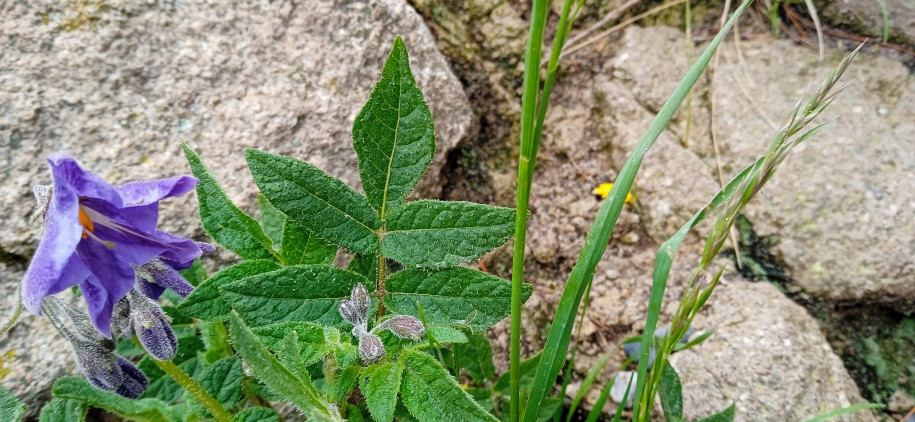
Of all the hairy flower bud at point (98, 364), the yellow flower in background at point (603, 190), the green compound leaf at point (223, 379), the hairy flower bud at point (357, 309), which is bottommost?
the hairy flower bud at point (98, 364)

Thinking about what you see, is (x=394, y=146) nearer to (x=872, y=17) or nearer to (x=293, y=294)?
(x=293, y=294)

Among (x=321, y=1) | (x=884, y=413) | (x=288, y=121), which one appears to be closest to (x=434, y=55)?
(x=321, y=1)

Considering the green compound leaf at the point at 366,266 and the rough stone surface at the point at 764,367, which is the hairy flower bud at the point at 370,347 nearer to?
the green compound leaf at the point at 366,266

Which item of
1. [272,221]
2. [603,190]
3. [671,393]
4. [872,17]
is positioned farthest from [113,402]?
[872,17]

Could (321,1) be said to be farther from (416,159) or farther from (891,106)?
(891,106)

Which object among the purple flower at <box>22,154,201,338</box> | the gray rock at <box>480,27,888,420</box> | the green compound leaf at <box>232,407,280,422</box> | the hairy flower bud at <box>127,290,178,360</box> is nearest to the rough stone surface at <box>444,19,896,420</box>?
the gray rock at <box>480,27,888,420</box>

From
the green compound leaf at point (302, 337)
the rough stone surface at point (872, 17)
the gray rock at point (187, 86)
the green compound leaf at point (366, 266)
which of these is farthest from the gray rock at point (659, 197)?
the green compound leaf at point (302, 337)
